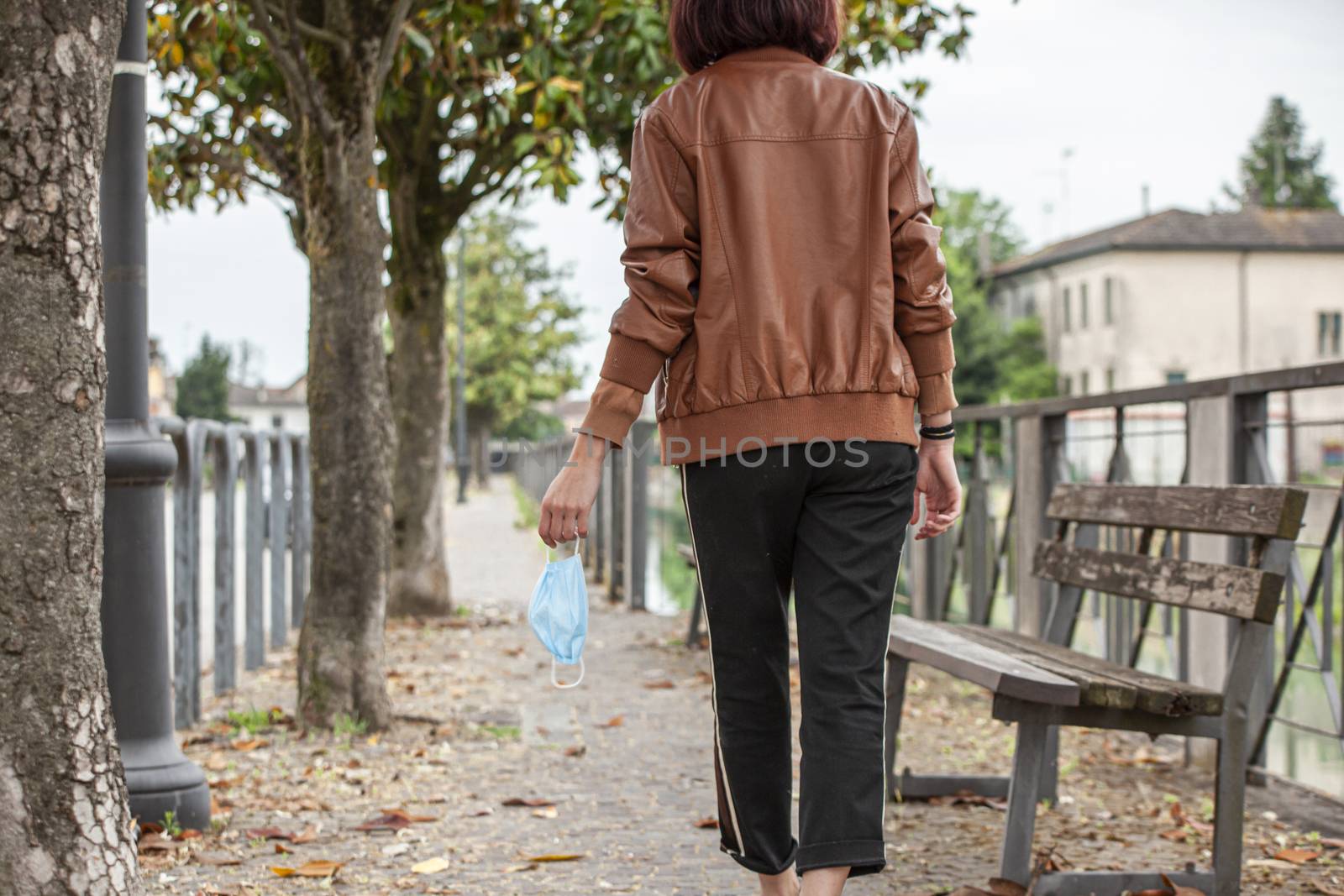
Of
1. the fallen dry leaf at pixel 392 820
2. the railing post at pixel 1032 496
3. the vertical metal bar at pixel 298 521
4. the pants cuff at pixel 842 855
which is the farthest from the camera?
the vertical metal bar at pixel 298 521

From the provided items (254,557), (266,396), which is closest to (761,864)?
(254,557)

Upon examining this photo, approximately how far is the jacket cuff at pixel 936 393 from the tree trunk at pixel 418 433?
7942 mm

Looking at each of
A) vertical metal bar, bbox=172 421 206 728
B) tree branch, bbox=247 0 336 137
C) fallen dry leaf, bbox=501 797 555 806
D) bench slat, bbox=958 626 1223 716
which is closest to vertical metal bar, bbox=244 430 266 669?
vertical metal bar, bbox=172 421 206 728

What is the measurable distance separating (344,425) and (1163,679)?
3442mm

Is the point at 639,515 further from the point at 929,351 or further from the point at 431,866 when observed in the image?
the point at 929,351

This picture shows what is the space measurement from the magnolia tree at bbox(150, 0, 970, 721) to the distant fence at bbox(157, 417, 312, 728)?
2.10ft

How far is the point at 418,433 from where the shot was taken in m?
10.6

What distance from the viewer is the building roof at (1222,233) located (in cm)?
6022

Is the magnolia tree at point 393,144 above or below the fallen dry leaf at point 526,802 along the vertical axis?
above

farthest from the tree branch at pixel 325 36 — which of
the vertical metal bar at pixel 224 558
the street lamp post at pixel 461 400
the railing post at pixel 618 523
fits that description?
the street lamp post at pixel 461 400

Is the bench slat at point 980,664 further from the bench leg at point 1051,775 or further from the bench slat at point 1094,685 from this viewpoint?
the bench leg at point 1051,775

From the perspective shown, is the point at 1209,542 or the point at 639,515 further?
the point at 639,515

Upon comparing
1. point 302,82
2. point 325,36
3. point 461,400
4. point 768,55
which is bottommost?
point 768,55

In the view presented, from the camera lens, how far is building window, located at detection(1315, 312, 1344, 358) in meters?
59.8
